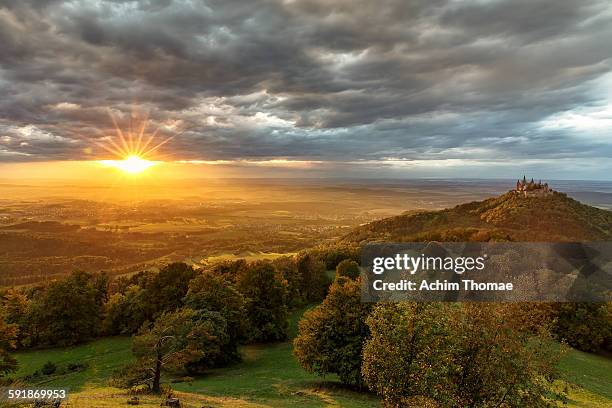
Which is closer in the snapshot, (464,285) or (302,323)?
(302,323)

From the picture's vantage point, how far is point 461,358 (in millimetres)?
19094

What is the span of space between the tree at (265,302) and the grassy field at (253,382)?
2.44 metres

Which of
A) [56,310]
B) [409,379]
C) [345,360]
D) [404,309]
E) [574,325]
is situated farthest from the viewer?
[56,310]

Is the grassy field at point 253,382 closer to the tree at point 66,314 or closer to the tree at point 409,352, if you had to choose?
the tree at point 66,314

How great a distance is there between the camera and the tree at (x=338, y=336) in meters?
35.8

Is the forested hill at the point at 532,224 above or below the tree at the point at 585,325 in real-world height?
above

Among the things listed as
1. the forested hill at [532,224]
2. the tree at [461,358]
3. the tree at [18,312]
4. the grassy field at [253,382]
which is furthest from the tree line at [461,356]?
the forested hill at [532,224]

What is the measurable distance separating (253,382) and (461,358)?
84.4ft

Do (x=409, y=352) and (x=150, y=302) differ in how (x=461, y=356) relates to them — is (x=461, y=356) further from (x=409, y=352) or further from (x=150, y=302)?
(x=150, y=302)

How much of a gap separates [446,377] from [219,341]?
3285cm

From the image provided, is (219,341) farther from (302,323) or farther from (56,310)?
(56,310)

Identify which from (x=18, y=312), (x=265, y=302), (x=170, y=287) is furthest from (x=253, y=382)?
(x=18, y=312)

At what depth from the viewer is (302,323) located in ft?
130

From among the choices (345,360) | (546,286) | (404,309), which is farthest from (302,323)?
(546,286)
